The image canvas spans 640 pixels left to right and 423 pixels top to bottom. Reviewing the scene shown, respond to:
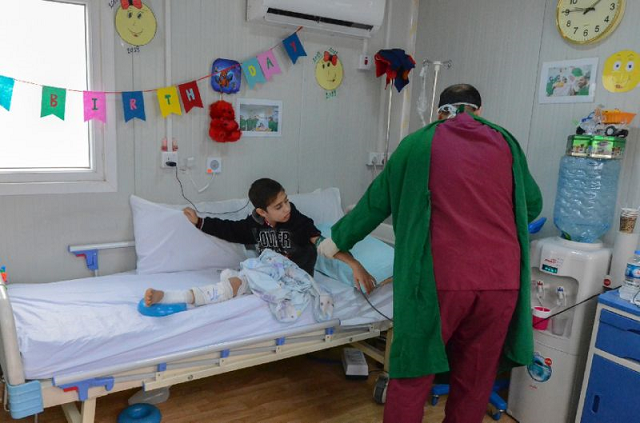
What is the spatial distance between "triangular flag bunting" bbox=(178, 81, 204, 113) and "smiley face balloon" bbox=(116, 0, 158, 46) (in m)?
0.28

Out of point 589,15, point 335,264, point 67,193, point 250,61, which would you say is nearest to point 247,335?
point 335,264

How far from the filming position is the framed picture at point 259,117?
9.48ft

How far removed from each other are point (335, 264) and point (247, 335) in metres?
0.68

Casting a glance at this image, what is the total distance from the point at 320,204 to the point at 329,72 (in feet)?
2.70

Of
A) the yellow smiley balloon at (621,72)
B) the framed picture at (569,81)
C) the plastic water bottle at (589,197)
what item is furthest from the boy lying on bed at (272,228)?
the yellow smiley balloon at (621,72)

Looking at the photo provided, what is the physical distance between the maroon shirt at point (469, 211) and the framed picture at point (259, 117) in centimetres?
149

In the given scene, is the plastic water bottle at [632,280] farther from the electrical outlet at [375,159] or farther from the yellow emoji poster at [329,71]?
the yellow emoji poster at [329,71]

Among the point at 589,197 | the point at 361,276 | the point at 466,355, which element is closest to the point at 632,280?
the point at 589,197

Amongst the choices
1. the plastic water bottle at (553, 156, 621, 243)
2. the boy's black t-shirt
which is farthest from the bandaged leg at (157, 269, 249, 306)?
the plastic water bottle at (553, 156, 621, 243)

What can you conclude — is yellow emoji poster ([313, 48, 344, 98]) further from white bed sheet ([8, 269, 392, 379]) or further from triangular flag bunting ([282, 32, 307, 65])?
white bed sheet ([8, 269, 392, 379])

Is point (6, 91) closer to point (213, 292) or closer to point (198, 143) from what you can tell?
point (198, 143)

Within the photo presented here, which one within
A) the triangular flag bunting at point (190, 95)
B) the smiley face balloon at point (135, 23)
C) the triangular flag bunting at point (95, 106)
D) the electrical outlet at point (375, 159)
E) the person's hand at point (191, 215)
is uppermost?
the smiley face balloon at point (135, 23)

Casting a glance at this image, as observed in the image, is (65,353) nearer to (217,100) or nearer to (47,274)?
(47,274)

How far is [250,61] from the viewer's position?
9.26 ft
